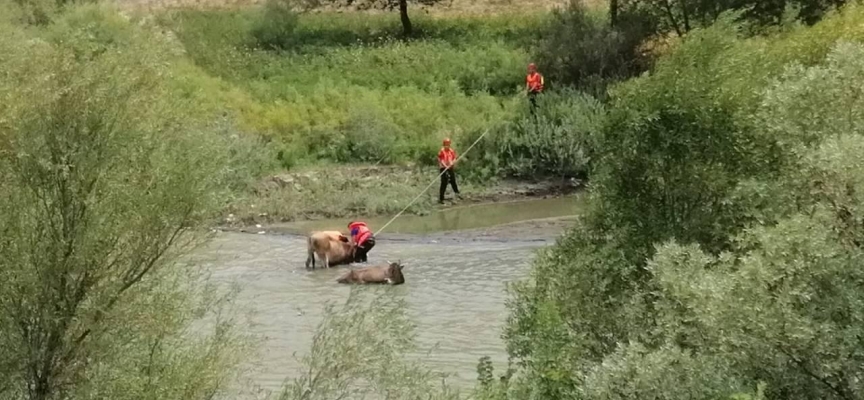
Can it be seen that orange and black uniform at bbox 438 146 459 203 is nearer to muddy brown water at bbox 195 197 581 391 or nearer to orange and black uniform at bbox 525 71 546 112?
muddy brown water at bbox 195 197 581 391

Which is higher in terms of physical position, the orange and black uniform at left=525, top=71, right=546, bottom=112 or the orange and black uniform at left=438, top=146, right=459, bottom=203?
the orange and black uniform at left=525, top=71, right=546, bottom=112

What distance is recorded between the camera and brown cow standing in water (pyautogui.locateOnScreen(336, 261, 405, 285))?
1973 centimetres

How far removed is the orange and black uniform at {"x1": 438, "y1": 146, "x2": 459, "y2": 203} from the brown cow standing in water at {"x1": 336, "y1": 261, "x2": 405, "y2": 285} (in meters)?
9.24

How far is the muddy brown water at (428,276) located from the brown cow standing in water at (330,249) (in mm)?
254

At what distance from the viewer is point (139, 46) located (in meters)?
10.8

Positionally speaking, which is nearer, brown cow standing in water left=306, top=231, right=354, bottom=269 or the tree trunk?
brown cow standing in water left=306, top=231, right=354, bottom=269

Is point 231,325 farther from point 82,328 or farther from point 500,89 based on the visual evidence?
point 500,89

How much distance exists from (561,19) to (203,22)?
13.5 m

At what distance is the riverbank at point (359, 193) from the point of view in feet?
93.6

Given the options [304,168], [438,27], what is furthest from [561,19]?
[304,168]

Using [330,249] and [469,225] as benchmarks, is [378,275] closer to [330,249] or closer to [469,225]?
[330,249]

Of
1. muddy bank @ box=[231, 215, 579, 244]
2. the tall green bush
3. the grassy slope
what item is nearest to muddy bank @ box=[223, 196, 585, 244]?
muddy bank @ box=[231, 215, 579, 244]

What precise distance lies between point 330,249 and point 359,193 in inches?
311

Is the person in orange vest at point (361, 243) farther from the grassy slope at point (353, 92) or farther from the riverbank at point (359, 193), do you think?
the grassy slope at point (353, 92)
